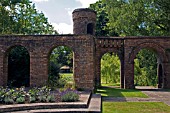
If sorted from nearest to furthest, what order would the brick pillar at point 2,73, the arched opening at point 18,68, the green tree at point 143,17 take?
1. the brick pillar at point 2,73
2. the arched opening at point 18,68
3. the green tree at point 143,17

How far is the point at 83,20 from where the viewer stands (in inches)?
840

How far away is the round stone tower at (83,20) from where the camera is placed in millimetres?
21203

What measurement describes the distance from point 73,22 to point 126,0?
372 inches

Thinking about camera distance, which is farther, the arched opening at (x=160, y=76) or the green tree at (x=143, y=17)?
the green tree at (x=143, y=17)

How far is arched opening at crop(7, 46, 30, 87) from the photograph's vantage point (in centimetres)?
1928

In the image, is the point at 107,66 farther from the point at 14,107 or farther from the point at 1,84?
the point at 14,107

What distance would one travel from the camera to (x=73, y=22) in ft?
71.7

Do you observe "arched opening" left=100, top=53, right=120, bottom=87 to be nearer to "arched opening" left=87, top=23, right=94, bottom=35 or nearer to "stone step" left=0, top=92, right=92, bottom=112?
"arched opening" left=87, top=23, right=94, bottom=35

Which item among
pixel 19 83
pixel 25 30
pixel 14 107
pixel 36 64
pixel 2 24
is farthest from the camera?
pixel 25 30

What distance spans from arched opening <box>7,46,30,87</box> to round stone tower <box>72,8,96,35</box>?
468 cm

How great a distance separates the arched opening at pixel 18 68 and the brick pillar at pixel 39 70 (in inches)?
98.7

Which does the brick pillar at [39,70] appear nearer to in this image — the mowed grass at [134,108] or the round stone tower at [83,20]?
the round stone tower at [83,20]

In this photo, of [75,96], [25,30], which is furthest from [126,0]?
[75,96]

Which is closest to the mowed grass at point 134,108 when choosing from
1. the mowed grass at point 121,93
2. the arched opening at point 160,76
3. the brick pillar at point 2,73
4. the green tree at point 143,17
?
the mowed grass at point 121,93
